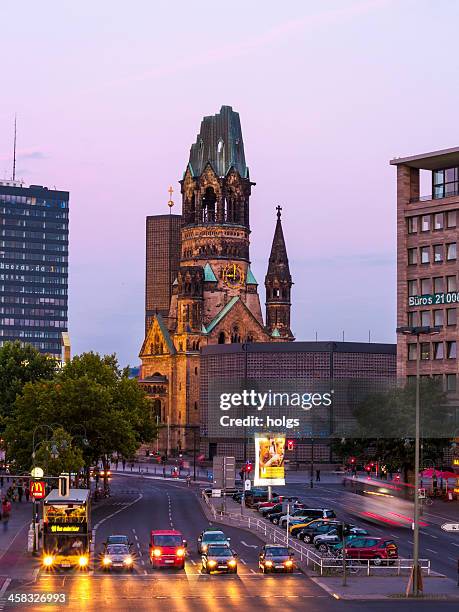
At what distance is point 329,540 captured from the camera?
8494 centimetres

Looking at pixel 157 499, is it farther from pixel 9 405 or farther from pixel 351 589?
pixel 351 589

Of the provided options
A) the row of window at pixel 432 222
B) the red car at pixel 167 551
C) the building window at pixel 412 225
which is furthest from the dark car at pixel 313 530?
the building window at pixel 412 225

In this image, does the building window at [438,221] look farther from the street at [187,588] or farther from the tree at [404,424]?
the street at [187,588]

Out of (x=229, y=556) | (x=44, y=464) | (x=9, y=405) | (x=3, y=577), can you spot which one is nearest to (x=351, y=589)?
(x=229, y=556)

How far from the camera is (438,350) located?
137375 mm

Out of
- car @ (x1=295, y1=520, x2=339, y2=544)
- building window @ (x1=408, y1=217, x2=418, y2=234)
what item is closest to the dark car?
car @ (x1=295, y1=520, x2=339, y2=544)

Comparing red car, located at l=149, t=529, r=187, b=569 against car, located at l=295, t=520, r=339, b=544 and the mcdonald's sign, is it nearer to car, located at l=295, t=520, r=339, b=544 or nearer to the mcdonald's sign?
the mcdonald's sign

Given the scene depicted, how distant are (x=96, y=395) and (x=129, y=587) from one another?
74.0 m

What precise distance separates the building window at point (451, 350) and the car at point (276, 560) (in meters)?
64.1

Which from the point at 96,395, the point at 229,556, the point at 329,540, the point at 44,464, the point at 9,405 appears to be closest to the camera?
the point at 229,556

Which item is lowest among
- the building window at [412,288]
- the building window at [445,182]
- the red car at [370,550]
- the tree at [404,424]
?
the red car at [370,550]

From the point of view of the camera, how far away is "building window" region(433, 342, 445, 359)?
13700 centimetres

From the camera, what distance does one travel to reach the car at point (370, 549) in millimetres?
76875

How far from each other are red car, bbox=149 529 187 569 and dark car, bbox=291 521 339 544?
608 inches
